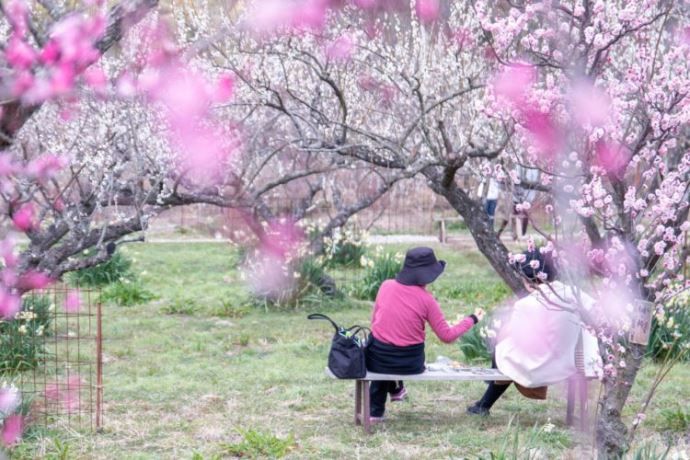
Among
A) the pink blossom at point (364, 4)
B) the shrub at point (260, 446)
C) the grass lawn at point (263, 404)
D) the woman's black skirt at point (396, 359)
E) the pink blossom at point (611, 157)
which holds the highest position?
the pink blossom at point (364, 4)

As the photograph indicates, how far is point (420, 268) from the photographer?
594 centimetres

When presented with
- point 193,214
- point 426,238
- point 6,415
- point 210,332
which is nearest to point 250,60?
point 210,332

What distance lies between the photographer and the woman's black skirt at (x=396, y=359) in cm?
588

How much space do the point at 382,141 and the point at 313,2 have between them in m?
3.17

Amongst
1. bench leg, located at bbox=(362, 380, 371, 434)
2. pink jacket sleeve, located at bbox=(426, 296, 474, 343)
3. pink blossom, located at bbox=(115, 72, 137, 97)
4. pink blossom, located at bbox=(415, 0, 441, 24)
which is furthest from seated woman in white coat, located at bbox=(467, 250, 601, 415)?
pink blossom, located at bbox=(115, 72, 137, 97)

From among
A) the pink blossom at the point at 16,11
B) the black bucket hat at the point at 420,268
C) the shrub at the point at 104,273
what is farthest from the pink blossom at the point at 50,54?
the shrub at the point at 104,273

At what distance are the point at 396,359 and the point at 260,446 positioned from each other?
3.33ft

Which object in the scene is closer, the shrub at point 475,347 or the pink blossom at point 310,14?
the shrub at point 475,347

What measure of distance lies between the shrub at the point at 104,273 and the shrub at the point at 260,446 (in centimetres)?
687

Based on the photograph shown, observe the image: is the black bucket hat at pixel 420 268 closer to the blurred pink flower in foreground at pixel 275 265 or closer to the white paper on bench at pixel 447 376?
the white paper on bench at pixel 447 376

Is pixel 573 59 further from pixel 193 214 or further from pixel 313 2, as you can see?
pixel 193 214

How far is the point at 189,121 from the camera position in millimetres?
9953

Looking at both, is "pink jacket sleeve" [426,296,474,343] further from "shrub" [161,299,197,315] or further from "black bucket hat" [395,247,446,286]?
"shrub" [161,299,197,315]

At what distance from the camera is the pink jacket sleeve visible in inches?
227
